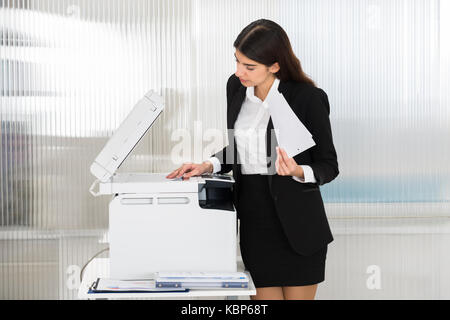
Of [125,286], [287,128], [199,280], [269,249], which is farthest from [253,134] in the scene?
[125,286]

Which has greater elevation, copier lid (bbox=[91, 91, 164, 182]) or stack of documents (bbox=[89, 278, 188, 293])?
copier lid (bbox=[91, 91, 164, 182])

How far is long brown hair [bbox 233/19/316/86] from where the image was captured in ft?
5.82

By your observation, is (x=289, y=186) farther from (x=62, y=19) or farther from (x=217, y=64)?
(x=62, y=19)

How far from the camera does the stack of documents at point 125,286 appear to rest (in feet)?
5.27

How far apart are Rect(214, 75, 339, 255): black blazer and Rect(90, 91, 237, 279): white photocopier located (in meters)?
0.20

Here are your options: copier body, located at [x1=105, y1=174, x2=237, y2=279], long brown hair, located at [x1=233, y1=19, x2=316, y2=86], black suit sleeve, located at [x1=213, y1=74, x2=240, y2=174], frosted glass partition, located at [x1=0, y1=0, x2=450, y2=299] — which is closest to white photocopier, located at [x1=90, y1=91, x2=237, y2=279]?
copier body, located at [x1=105, y1=174, x2=237, y2=279]

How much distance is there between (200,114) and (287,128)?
3.59ft

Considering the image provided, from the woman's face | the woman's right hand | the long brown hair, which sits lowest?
the woman's right hand

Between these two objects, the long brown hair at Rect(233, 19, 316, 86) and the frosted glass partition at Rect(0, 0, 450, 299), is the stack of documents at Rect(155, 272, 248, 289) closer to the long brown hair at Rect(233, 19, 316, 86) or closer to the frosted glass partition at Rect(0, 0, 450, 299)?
the long brown hair at Rect(233, 19, 316, 86)

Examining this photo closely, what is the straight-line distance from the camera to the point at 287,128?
5.94ft

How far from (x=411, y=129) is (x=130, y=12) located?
5.02 feet

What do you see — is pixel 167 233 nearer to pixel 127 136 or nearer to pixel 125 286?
pixel 125 286
